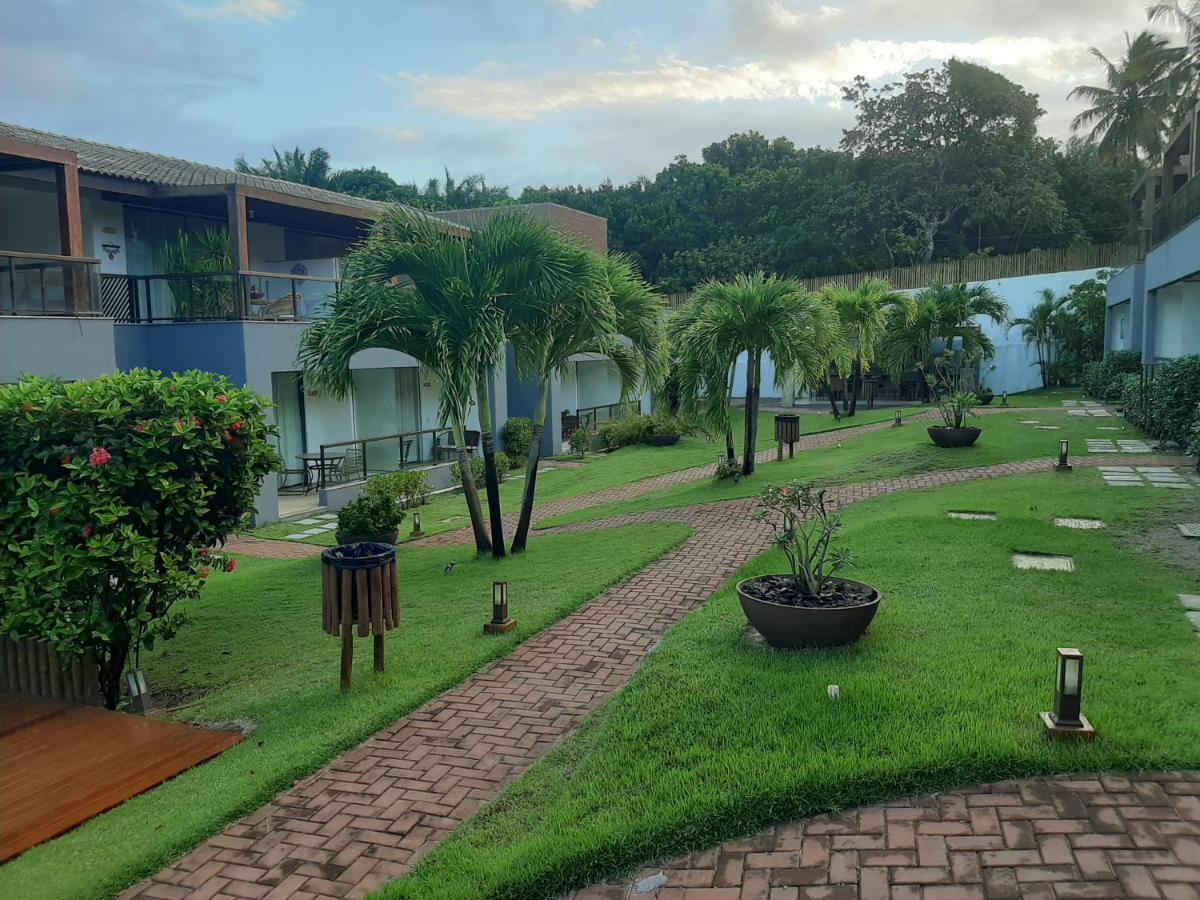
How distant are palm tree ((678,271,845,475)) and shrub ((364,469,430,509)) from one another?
545cm

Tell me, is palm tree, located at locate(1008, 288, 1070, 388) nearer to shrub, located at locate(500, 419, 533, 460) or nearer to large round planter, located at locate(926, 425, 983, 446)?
large round planter, located at locate(926, 425, 983, 446)

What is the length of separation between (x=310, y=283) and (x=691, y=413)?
862 centimetres

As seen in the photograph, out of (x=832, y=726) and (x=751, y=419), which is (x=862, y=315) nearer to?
(x=751, y=419)

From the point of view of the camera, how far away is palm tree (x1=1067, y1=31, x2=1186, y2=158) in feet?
121

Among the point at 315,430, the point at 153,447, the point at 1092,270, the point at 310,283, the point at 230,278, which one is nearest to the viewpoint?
the point at 153,447

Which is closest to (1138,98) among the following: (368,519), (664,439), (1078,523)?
(664,439)

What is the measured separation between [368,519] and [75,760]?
6.11m

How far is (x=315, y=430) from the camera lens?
17266 millimetres

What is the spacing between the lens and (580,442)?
24.0 meters

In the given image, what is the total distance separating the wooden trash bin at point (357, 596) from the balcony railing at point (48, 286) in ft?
28.1

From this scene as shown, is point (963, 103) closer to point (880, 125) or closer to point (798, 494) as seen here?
point (880, 125)

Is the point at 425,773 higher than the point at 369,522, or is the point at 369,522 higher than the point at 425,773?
the point at 369,522

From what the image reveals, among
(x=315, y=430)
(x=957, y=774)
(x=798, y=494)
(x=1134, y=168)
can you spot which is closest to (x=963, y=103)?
(x=1134, y=168)

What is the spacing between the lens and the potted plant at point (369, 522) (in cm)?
1145
